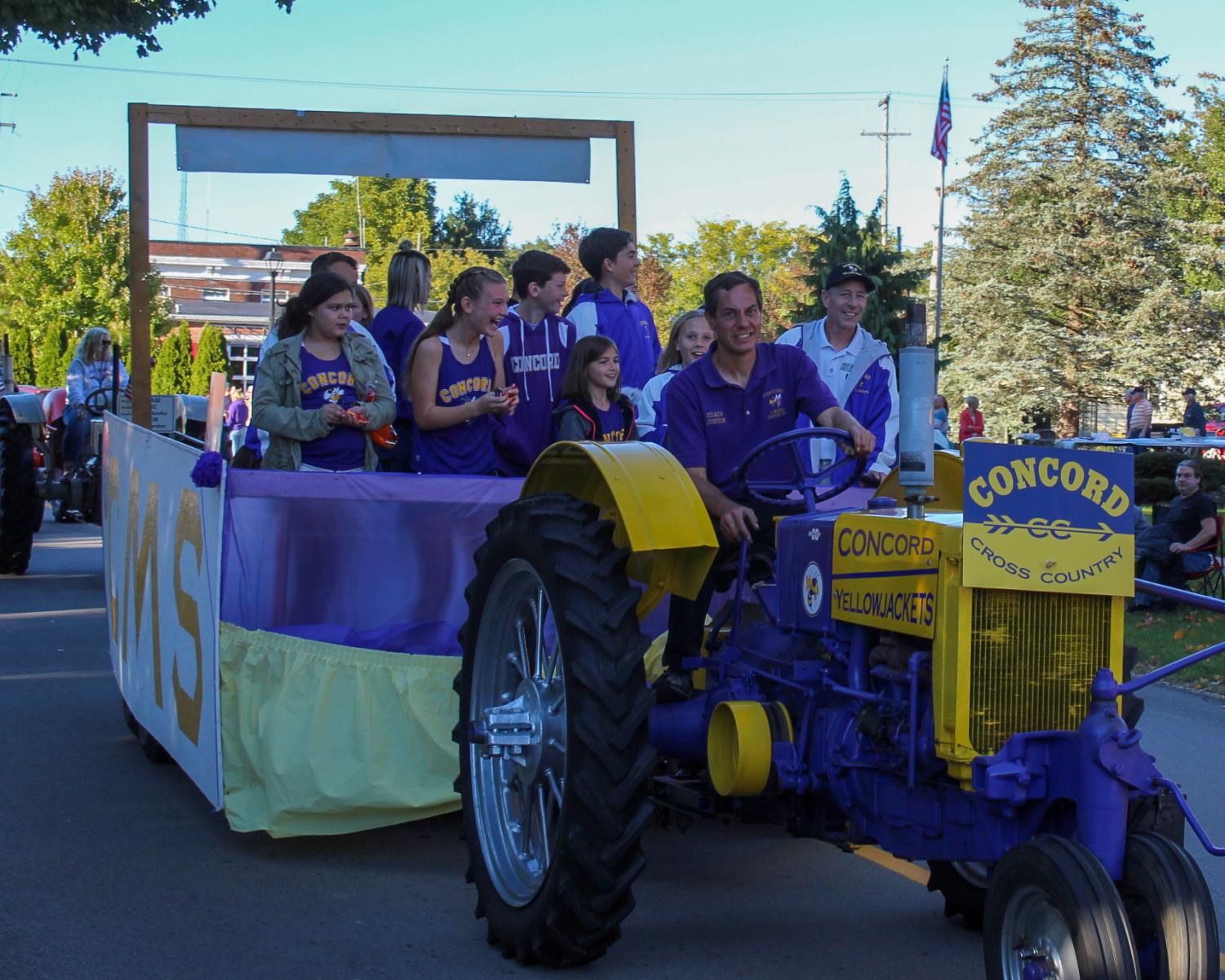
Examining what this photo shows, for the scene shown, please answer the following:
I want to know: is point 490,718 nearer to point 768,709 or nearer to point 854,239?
point 768,709

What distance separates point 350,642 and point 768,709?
6.10ft

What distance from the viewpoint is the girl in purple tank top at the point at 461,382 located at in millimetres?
6414

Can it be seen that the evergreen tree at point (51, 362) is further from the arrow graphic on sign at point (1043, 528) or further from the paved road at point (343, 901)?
the arrow graphic on sign at point (1043, 528)

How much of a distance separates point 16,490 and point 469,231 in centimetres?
6501

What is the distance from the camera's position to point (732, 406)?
502cm

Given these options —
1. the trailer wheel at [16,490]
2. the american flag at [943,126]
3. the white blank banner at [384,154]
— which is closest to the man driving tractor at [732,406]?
the white blank banner at [384,154]

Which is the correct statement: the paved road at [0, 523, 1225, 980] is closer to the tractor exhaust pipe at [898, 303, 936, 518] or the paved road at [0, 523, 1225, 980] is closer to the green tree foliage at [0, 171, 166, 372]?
the tractor exhaust pipe at [898, 303, 936, 518]

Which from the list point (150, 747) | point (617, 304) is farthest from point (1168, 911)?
point (617, 304)

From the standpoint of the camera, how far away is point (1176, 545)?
36.4 ft

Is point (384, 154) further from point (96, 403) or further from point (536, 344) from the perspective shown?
point (96, 403)

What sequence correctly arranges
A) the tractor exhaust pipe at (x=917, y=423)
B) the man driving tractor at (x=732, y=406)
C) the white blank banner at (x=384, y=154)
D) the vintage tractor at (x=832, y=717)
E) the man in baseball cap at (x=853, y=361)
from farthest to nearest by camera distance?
the white blank banner at (x=384, y=154) < the man in baseball cap at (x=853, y=361) < the man driving tractor at (x=732, y=406) < the tractor exhaust pipe at (x=917, y=423) < the vintage tractor at (x=832, y=717)

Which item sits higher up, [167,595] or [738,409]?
[738,409]

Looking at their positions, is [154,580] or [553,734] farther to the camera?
[154,580]

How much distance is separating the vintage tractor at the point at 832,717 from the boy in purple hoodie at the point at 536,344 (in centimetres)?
211
